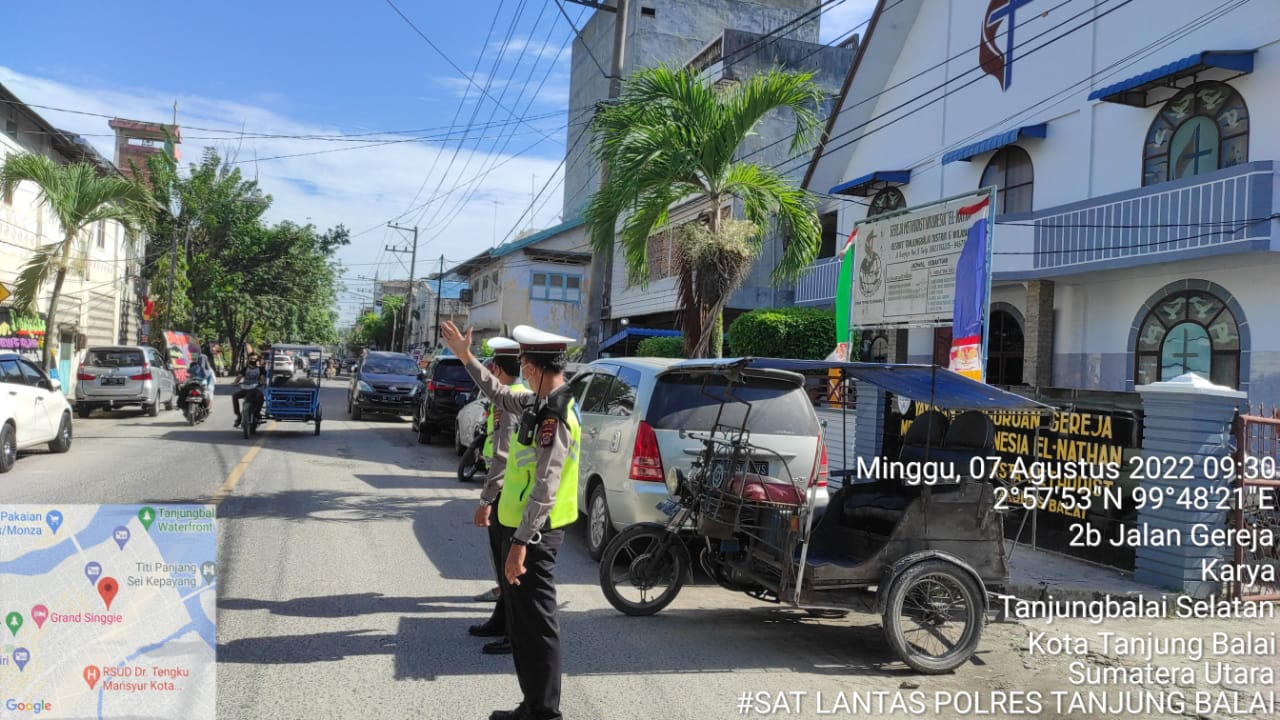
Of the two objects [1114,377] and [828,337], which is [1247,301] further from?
[828,337]

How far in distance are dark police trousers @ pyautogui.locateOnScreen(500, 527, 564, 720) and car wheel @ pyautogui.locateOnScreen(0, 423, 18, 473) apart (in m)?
10.3

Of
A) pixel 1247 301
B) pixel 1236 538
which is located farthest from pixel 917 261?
pixel 1247 301

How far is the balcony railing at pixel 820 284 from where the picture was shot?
20766 mm

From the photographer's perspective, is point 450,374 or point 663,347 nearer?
point 450,374

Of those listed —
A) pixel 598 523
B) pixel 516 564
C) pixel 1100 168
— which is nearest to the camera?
pixel 516 564

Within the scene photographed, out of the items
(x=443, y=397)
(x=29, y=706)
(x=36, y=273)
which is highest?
(x=36, y=273)

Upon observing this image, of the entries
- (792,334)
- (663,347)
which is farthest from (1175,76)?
(663,347)

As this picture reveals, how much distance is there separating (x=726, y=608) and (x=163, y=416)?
1987cm

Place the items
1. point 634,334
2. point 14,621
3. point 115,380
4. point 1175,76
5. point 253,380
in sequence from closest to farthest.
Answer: point 14,621 < point 1175,76 < point 253,380 < point 115,380 < point 634,334

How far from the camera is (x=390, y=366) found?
23625 millimetres

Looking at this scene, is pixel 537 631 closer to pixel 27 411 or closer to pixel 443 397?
pixel 27 411

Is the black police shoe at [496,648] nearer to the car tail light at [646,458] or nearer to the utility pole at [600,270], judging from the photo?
the car tail light at [646,458]

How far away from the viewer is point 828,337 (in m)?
20.1

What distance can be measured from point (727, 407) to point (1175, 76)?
10.8 m
